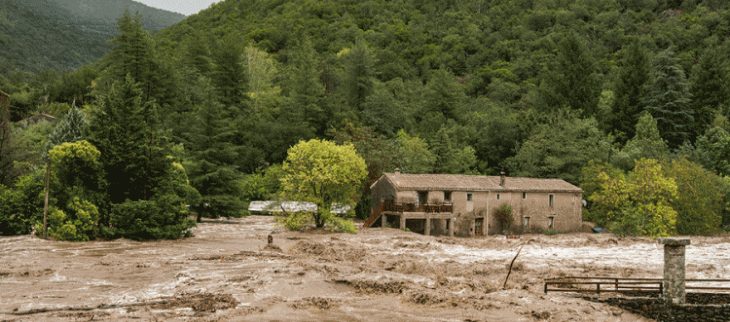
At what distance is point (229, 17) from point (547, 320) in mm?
138748

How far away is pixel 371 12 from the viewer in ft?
473

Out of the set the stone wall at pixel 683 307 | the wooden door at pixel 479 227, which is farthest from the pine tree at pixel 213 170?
the stone wall at pixel 683 307

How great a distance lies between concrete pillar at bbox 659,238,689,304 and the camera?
20.1 m

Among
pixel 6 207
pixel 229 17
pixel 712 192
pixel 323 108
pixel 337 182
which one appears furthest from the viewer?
pixel 229 17

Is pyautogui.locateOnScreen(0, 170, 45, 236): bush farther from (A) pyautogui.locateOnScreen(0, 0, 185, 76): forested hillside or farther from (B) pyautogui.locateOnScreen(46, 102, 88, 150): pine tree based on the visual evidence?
(A) pyautogui.locateOnScreen(0, 0, 185, 76): forested hillside

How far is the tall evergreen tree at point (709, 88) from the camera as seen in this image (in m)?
68.4

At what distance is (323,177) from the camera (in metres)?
41.7

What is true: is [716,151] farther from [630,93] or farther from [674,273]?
[674,273]

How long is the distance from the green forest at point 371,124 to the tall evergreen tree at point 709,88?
0.25m

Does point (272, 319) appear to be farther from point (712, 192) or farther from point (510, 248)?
point (712, 192)

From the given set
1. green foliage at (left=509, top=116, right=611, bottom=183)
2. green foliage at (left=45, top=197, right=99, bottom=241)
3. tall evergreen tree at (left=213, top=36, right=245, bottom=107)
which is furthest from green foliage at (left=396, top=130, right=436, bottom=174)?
green foliage at (left=45, top=197, right=99, bottom=241)

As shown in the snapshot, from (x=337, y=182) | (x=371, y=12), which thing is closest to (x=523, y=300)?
(x=337, y=182)

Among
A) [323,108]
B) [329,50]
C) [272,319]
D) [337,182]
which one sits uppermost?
[329,50]

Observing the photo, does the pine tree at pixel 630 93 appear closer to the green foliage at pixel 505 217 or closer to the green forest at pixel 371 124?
the green forest at pixel 371 124
